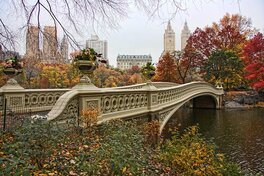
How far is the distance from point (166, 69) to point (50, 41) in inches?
1210

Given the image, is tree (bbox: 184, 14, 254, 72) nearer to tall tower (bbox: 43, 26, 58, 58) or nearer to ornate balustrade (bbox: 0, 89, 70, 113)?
ornate balustrade (bbox: 0, 89, 70, 113)

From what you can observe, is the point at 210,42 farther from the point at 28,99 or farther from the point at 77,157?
the point at 77,157

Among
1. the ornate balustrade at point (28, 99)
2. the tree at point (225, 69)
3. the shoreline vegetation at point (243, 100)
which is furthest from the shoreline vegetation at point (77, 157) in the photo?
the tree at point (225, 69)

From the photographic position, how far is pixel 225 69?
32.0m

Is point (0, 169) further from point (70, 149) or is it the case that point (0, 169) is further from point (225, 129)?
point (225, 129)

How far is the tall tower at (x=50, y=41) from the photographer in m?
3.57

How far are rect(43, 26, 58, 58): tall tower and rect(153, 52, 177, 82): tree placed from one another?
3010cm

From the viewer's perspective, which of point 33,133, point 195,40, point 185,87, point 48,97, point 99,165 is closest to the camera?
point 99,165

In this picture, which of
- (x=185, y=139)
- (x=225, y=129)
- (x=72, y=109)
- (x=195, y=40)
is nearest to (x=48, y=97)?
(x=72, y=109)

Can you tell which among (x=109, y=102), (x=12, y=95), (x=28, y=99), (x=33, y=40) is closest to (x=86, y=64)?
(x=109, y=102)

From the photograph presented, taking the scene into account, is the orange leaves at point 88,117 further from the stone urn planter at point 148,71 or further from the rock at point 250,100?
the rock at point 250,100

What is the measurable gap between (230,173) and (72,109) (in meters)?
→ 3.47

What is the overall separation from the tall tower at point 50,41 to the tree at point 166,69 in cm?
3010

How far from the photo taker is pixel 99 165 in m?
3.15
